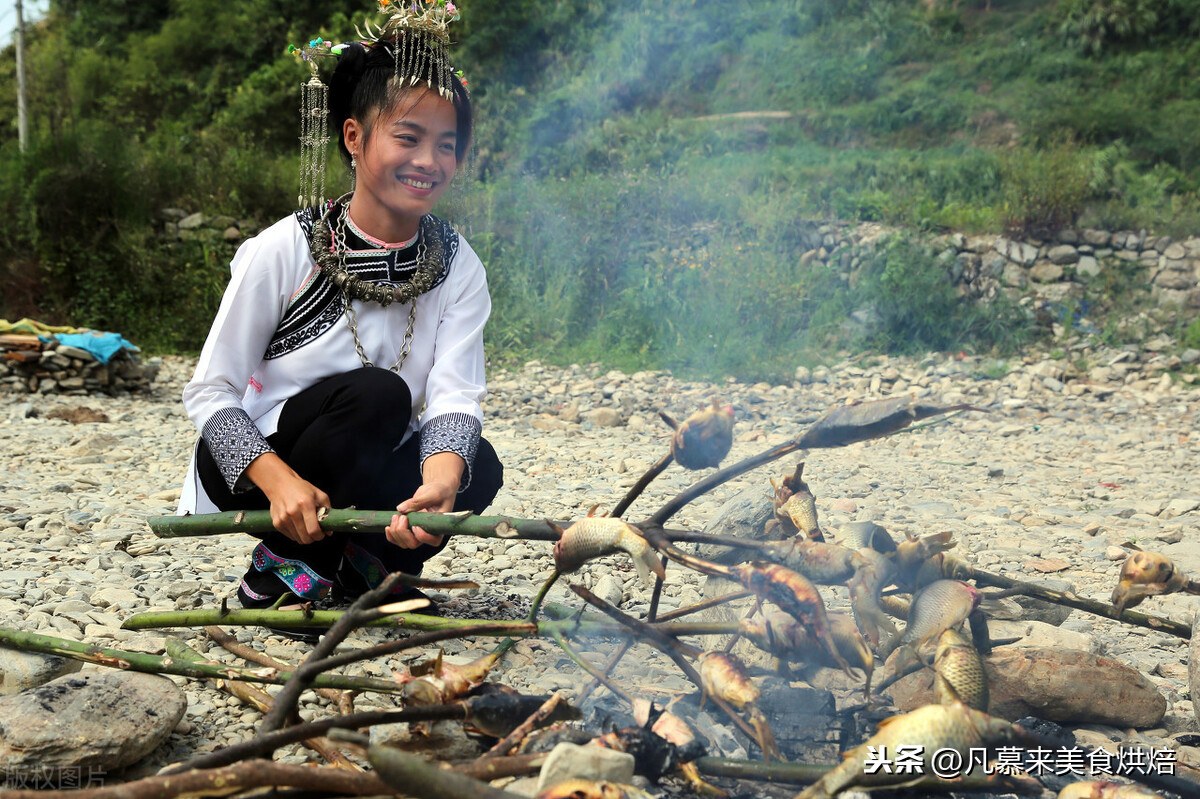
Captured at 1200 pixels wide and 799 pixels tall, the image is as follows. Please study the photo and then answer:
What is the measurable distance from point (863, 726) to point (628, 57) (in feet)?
40.3

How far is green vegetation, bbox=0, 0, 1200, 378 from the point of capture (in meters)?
8.01

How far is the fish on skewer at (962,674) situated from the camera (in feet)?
3.92

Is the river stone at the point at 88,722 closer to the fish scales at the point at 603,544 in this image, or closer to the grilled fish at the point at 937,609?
the fish scales at the point at 603,544

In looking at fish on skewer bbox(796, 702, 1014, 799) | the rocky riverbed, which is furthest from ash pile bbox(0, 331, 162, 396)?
fish on skewer bbox(796, 702, 1014, 799)

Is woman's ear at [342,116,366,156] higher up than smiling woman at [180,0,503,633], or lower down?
higher up

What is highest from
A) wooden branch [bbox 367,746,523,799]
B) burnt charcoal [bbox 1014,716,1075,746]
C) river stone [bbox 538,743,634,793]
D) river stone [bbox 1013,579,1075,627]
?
wooden branch [bbox 367,746,523,799]

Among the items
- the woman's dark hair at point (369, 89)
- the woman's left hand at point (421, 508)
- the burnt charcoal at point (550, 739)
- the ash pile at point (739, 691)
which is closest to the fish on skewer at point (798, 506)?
the ash pile at point (739, 691)

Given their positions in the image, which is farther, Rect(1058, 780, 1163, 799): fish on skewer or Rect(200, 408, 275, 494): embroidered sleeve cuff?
Rect(200, 408, 275, 494): embroidered sleeve cuff

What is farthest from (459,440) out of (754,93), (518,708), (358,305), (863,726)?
(754,93)

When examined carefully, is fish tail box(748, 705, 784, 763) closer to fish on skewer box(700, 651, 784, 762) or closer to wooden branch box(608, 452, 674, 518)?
fish on skewer box(700, 651, 784, 762)

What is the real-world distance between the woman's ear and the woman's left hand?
0.85m

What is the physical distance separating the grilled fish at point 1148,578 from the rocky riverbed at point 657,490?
1.48 ft

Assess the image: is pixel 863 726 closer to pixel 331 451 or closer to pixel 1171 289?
pixel 331 451

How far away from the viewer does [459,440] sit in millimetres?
2014
